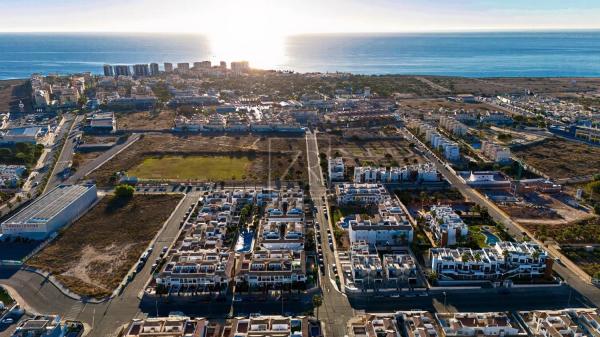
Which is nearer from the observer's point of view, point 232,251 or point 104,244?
point 232,251

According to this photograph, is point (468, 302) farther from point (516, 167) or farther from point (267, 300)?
point (516, 167)

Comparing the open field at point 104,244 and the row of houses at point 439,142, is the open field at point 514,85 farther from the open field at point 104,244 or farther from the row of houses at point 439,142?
the open field at point 104,244

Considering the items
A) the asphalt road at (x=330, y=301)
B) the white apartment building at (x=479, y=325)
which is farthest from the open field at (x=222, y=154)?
the white apartment building at (x=479, y=325)

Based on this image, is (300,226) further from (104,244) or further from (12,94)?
(12,94)

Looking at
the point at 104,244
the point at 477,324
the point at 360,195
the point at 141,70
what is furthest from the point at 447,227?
the point at 141,70

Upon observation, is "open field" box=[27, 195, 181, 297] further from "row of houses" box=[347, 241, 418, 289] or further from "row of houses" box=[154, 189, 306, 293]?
"row of houses" box=[347, 241, 418, 289]

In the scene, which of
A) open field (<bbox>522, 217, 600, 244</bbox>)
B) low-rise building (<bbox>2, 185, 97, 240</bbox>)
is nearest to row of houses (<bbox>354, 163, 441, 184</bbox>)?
open field (<bbox>522, 217, 600, 244</bbox>)
